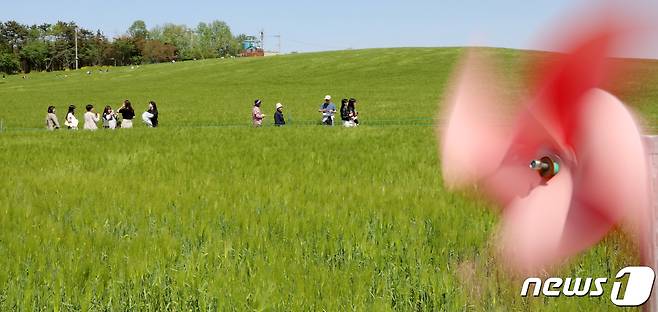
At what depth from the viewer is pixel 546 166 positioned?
2.92 meters

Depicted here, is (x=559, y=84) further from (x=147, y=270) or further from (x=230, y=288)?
(x=147, y=270)

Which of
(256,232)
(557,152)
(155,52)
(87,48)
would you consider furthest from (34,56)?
(557,152)

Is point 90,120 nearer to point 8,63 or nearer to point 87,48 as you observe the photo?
point 8,63

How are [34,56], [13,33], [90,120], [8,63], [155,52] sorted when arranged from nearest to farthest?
[90,120] < [8,63] < [34,56] < [155,52] < [13,33]

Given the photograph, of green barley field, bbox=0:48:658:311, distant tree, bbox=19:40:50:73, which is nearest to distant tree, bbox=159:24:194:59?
distant tree, bbox=19:40:50:73

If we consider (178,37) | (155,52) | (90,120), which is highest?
(178,37)

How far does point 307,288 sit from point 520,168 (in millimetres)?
1366

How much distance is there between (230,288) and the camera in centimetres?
371

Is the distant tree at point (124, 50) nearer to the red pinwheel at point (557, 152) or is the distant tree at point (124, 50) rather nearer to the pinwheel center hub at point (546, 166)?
the red pinwheel at point (557, 152)

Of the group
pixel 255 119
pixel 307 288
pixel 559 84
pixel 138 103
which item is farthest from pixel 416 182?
pixel 138 103

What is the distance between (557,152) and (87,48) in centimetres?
15692

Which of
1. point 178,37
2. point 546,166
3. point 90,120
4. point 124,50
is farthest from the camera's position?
point 178,37

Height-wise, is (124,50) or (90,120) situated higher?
(124,50)

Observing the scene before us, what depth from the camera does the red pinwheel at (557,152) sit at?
2.79m
